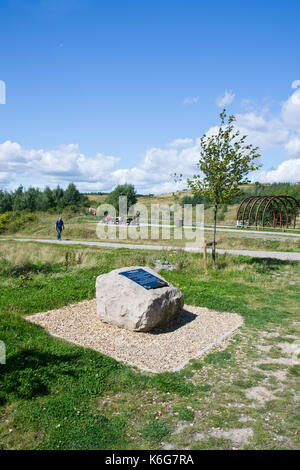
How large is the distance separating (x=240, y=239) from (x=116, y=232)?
9.69 metres

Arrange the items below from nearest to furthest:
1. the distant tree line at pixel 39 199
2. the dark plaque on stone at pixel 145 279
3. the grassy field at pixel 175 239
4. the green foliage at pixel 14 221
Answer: the dark plaque on stone at pixel 145 279 → the grassy field at pixel 175 239 → the green foliage at pixel 14 221 → the distant tree line at pixel 39 199

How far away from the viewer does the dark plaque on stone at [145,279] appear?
6.96 m

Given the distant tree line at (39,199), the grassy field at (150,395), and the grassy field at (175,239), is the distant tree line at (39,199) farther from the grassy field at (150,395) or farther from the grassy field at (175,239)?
the grassy field at (150,395)

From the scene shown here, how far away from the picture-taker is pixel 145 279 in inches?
281

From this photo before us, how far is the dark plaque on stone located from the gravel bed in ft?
2.93

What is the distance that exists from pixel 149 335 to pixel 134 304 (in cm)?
67

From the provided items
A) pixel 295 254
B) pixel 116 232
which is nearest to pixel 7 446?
pixel 295 254

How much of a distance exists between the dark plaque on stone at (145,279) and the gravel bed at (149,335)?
89cm

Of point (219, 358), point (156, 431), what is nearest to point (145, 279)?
point (219, 358)

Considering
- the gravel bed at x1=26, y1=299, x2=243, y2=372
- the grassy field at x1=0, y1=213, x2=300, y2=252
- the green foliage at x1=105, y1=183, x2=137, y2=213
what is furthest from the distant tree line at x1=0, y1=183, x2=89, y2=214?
the gravel bed at x1=26, y1=299, x2=243, y2=372

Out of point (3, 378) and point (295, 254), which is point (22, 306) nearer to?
point (3, 378)

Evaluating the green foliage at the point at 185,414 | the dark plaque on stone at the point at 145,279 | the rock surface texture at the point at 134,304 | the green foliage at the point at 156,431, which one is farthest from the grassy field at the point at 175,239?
the green foliage at the point at 156,431

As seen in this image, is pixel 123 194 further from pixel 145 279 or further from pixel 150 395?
pixel 150 395
